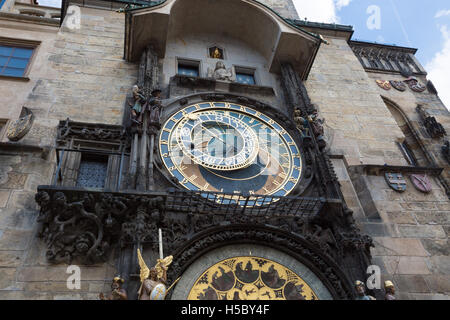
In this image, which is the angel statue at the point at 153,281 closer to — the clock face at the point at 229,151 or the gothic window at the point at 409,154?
the clock face at the point at 229,151

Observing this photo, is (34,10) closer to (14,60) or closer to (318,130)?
(14,60)

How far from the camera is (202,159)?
792cm

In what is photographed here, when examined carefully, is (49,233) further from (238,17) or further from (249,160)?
(238,17)

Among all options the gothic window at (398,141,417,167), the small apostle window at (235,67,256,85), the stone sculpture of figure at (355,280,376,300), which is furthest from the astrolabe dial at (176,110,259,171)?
the gothic window at (398,141,417,167)

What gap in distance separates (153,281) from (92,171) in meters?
3.31

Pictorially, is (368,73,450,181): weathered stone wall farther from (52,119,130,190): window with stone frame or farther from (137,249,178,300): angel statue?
(137,249,178,300): angel statue

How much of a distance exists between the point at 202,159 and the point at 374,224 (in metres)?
3.68

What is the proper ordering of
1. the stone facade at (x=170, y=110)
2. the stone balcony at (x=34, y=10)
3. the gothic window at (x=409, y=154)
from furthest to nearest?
the stone balcony at (x=34, y=10), the gothic window at (x=409, y=154), the stone facade at (x=170, y=110)

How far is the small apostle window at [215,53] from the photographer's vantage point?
1111cm

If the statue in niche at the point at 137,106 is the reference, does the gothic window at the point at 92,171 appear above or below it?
below

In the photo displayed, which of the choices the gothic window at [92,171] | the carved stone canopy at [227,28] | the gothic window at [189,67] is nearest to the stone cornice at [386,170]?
the carved stone canopy at [227,28]

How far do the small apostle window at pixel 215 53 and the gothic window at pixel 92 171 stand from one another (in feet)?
15.6

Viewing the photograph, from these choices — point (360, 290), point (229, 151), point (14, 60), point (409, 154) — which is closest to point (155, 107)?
point (229, 151)

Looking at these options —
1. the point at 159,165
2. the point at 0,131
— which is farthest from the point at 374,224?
the point at 0,131
